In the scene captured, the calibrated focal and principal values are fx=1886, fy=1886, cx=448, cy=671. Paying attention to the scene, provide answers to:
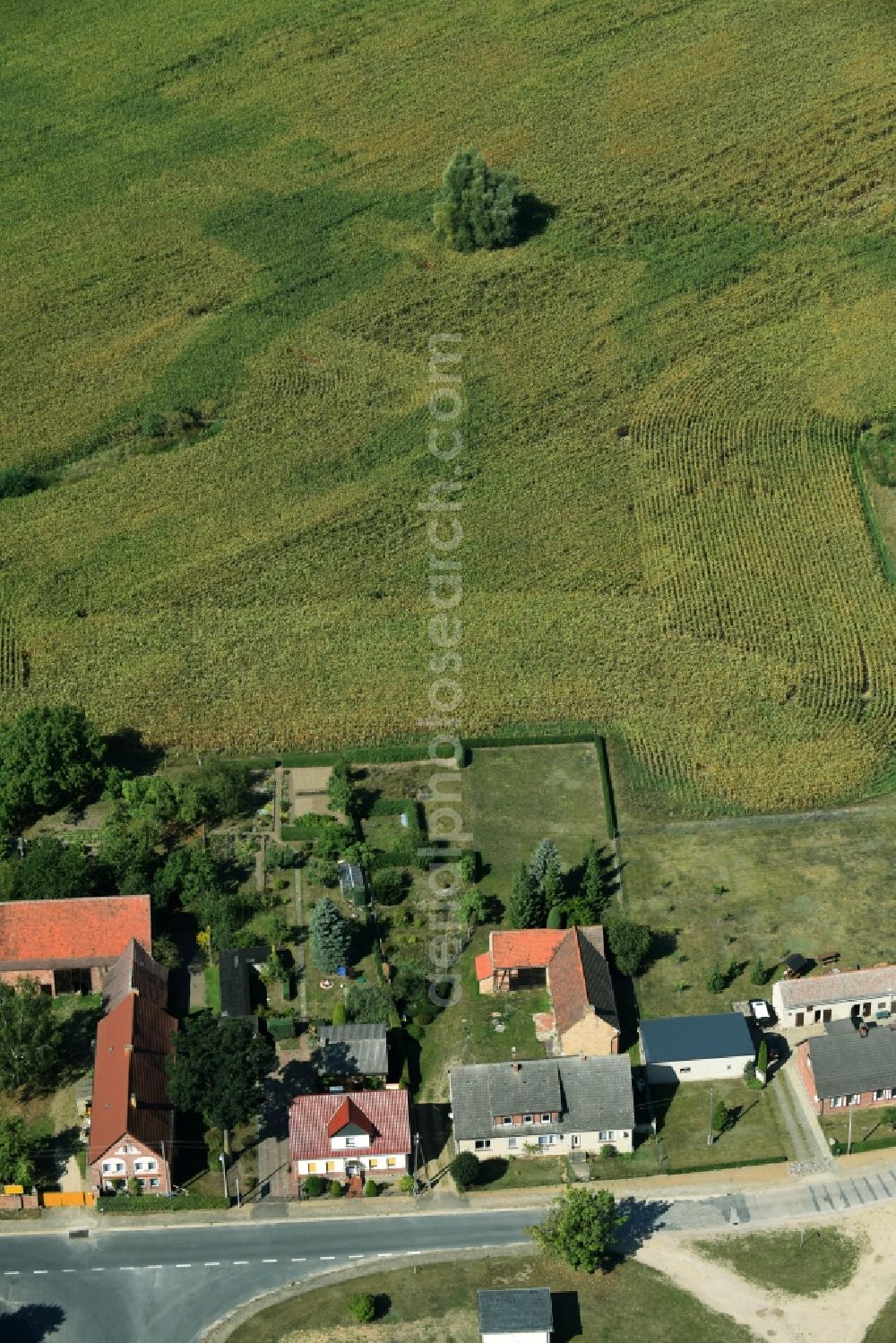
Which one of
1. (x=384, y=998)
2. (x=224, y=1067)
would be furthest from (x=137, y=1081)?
(x=384, y=998)

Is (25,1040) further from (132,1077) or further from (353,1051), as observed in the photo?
(353,1051)

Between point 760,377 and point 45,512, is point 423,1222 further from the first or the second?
point 760,377

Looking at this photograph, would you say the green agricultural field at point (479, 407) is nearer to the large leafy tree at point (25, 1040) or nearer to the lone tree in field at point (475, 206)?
the lone tree in field at point (475, 206)

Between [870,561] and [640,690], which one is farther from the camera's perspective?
[870,561]

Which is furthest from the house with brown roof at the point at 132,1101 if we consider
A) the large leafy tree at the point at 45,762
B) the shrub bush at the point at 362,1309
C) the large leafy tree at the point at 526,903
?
the large leafy tree at the point at 526,903

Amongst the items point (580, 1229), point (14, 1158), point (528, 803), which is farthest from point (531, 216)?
point (580, 1229)

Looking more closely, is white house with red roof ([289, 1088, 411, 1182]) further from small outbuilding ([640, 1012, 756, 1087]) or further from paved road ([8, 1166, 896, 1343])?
small outbuilding ([640, 1012, 756, 1087])

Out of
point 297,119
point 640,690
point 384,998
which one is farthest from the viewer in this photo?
point 297,119
